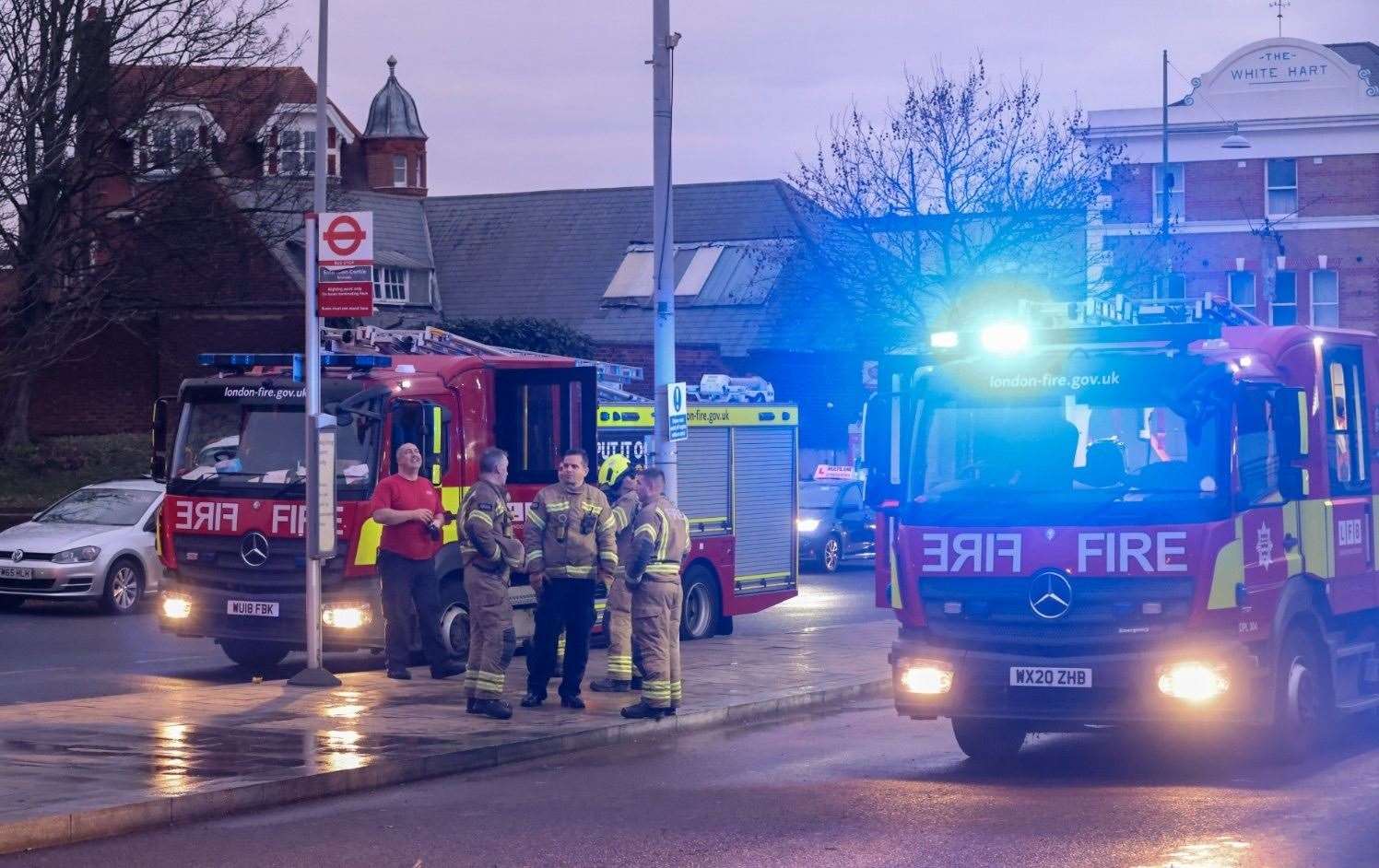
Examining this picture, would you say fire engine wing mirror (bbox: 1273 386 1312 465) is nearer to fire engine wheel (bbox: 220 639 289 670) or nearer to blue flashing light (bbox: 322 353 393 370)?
blue flashing light (bbox: 322 353 393 370)

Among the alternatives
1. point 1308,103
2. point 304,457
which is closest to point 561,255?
point 1308,103

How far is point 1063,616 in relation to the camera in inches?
419

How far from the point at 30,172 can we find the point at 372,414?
701 inches

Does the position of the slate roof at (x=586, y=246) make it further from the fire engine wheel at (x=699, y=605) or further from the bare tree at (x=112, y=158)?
the fire engine wheel at (x=699, y=605)

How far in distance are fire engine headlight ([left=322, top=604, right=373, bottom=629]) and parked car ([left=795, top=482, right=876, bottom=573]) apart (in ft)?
52.4

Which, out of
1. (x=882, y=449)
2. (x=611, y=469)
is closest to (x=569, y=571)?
(x=882, y=449)

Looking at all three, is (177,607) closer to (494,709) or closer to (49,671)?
(49,671)

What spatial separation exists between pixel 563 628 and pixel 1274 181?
145 ft

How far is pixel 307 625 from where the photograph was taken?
48.5 feet

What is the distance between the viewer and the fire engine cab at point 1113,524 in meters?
10.5

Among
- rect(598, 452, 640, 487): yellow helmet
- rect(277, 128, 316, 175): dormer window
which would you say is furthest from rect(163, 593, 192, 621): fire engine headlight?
rect(277, 128, 316, 175): dormer window

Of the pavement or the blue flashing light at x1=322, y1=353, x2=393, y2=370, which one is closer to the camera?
the pavement

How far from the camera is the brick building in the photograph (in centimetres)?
5303

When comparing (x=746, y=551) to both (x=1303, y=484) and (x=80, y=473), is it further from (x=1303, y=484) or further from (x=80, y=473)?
(x=80, y=473)
